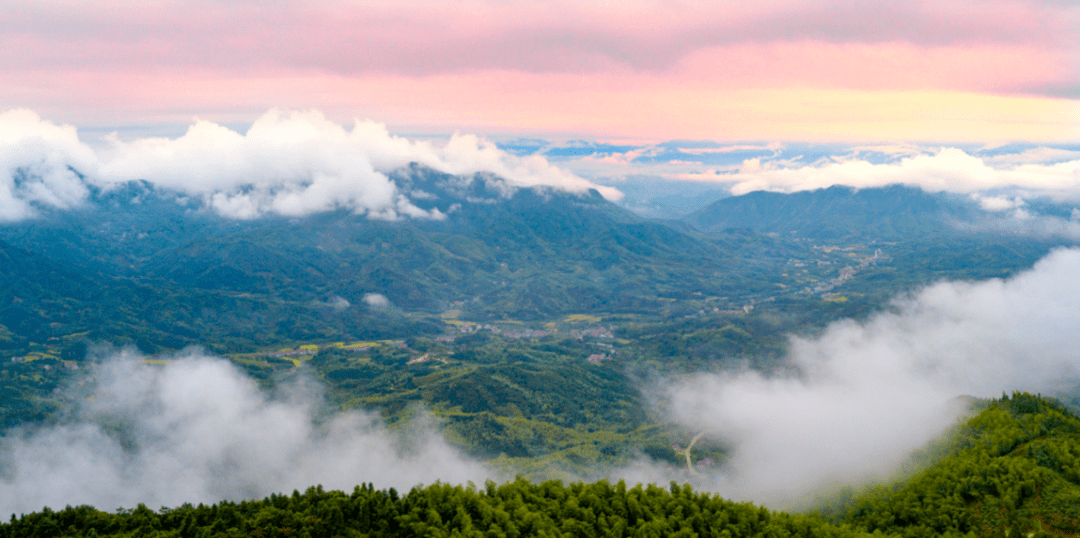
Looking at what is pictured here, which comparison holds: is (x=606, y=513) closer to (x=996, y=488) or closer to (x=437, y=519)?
(x=437, y=519)

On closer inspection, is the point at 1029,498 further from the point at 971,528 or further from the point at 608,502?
the point at 608,502

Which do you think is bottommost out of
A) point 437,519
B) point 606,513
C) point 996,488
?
point 437,519

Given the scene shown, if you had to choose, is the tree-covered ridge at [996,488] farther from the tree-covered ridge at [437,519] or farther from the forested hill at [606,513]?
the tree-covered ridge at [437,519]

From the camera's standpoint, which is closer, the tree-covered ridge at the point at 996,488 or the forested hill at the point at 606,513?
the forested hill at the point at 606,513

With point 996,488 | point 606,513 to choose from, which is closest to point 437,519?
point 606,513

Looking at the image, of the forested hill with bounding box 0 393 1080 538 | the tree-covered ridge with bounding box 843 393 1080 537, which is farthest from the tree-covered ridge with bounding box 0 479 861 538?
the tree-covered ridge with bounding box 843 393 1080 537

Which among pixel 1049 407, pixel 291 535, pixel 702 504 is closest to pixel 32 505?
pixel 291 535

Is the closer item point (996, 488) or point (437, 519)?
point (437, 519)

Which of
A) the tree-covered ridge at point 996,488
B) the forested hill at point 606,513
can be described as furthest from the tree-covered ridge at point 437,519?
the tree-covered ridge at point 996,488
